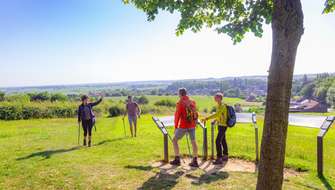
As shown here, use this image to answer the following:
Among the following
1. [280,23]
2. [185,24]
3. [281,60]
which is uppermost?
[185,24]

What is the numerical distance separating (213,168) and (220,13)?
3.94m

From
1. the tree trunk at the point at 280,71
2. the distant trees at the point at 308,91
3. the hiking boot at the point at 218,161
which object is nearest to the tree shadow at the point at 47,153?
the hiking boot at the point at 218,161

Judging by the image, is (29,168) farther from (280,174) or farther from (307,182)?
(307,182)

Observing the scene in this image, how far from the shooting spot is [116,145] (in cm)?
1139

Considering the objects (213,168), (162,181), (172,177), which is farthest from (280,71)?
(213,168)

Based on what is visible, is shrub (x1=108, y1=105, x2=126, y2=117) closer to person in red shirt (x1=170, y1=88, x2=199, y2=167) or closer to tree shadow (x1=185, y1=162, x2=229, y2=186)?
person in red shirt (x1=170, y1=88, x2=199, y2=167)

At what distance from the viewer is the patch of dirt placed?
283 inches

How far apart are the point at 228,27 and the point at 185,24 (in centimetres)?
87

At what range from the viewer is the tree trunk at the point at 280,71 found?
146 inches

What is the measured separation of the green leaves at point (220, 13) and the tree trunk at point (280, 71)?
1.71 metres

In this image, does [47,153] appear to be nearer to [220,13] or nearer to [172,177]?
[172,177]

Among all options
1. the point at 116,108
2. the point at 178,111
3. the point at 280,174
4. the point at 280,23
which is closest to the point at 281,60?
the point at 280,23

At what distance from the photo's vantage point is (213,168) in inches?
297

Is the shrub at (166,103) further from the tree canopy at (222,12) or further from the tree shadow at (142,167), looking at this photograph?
the tree canopy at (222,12)
